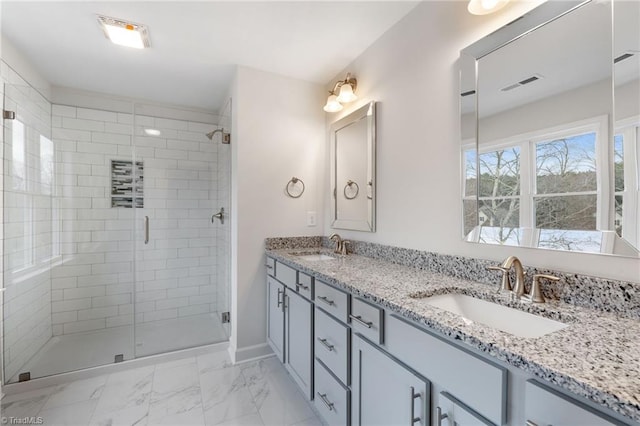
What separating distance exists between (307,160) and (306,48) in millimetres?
878

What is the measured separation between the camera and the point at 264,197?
2.39 meters

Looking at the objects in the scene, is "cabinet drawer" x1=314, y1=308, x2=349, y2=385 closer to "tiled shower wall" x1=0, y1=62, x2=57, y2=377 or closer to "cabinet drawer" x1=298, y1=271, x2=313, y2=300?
"cabinet drawer" x1=298, y1=271, x2=313, y2=300

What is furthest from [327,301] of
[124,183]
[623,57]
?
[124,183]

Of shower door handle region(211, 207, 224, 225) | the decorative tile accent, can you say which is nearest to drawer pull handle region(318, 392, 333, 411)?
shower door handle region(211, 207, 224, 225)

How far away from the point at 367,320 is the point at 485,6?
1421mm

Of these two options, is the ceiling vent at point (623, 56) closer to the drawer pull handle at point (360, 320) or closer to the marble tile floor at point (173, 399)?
the drawer pull handle at point (360, 320)

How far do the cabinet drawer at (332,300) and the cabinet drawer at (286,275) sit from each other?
0.99 ft

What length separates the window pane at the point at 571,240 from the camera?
0.96 meters

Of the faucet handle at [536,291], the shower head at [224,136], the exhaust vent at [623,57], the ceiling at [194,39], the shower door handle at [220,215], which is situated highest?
the ceiling at [194,39]

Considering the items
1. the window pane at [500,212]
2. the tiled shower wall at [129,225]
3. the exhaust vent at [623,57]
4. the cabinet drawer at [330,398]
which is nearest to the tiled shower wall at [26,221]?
the tiled shower wall at [129,225]

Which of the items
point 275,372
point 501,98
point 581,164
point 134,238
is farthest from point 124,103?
point 581,164

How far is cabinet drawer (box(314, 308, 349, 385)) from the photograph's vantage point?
1321 mm

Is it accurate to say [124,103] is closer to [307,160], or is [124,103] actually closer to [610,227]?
[307,160]

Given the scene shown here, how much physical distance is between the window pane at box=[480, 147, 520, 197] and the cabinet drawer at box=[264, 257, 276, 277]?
1.50m
